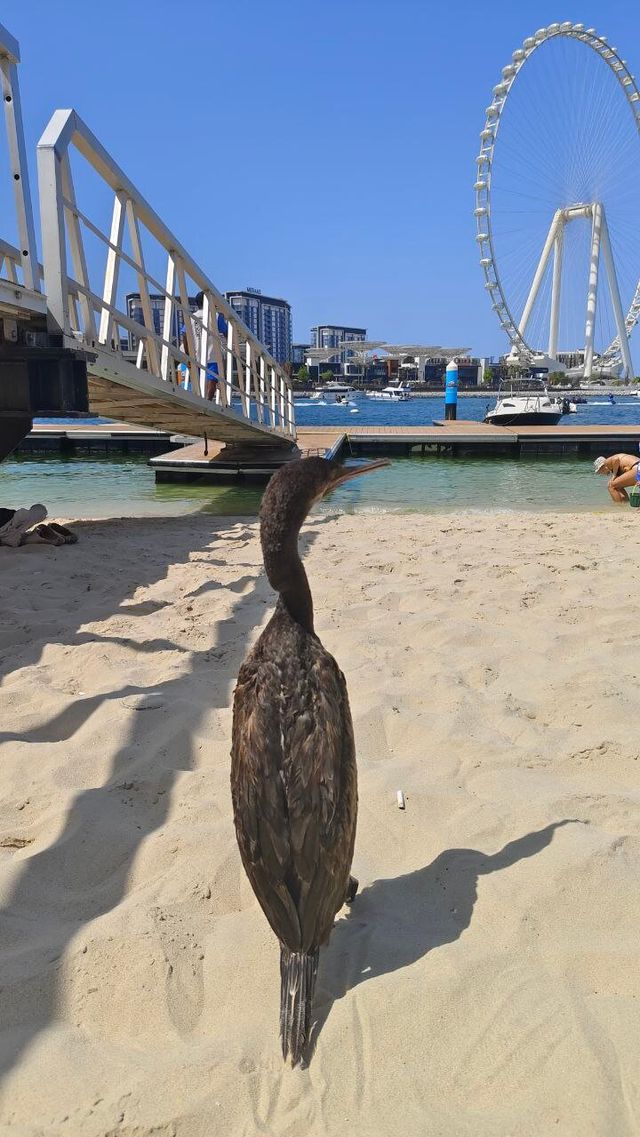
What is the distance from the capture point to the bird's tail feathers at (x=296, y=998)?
1.63m

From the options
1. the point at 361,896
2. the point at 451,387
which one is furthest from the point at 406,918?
the point at 451,387

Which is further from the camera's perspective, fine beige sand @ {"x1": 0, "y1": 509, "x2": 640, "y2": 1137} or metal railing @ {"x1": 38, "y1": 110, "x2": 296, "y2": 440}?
metal railing @ {"x1": 38, "y1": 110, "x2": 296, "y2": 440}

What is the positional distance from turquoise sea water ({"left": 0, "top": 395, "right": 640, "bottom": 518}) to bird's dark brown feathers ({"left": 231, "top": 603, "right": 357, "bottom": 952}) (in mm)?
9121

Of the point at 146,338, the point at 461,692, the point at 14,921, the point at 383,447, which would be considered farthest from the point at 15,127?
the point at 383,447

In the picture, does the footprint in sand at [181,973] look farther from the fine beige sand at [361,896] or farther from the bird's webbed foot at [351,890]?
the bird's webbed foot at [351,890]

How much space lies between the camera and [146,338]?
806 centimetres

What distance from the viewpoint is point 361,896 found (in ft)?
7.32

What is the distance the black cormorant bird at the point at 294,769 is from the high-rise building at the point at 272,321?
401 ft

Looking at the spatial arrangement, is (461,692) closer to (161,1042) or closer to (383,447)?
(161,1042)

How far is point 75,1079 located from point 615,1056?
1228 millimetres

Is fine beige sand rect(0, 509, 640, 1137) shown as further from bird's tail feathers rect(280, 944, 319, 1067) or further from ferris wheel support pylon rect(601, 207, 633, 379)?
ferris wheel support pylon rect(601, 207, 633, 379)

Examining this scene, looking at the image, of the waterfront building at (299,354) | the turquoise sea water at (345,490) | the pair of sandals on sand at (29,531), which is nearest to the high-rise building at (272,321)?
the waterfront building at (299,354)

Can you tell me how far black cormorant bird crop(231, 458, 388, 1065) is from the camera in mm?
1730

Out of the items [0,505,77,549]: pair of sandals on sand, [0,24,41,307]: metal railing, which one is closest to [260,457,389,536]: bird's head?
[0,24,41,307]: metal railing
